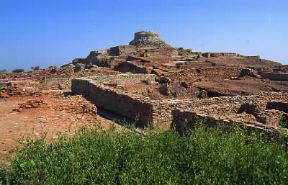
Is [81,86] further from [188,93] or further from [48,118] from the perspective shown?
[48,118]

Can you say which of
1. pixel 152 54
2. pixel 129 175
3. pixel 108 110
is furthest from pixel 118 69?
pixel 129 175

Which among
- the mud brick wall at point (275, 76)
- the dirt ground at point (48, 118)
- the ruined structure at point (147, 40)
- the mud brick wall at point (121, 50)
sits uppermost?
the ruined structure at point (147, 40)

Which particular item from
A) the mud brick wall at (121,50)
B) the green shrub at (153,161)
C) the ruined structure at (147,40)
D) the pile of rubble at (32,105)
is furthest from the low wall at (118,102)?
the ruined structure at (147,40)

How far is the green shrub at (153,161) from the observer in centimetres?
704

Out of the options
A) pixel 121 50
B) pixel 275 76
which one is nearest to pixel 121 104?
pixel 275 76

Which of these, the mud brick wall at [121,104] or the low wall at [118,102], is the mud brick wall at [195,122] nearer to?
the low wall at [118,102]

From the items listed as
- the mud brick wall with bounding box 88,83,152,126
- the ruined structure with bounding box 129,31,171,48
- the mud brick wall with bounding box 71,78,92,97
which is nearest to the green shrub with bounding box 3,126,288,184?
the mud brick wall with bounding box 88,83,152,126

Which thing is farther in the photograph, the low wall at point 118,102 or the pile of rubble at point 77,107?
the pile of rubble at point 77,107

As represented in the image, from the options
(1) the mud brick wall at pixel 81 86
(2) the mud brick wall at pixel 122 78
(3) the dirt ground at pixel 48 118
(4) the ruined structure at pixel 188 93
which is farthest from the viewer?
(2) the mud brick wall at pixel 122 78

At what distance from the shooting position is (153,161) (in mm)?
7848

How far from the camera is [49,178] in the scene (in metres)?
7.24

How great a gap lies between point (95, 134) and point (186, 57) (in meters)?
39.2

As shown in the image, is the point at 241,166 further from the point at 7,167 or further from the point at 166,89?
the point at 166,89

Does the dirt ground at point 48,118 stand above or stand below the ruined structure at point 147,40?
below
